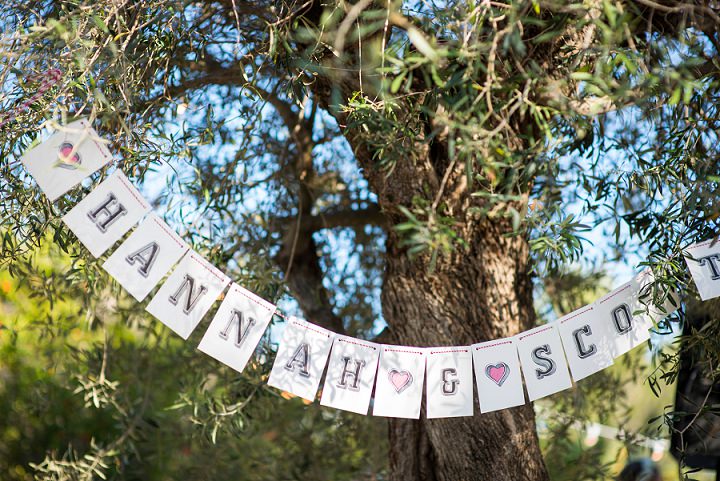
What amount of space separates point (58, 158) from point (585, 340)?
1.58 meters

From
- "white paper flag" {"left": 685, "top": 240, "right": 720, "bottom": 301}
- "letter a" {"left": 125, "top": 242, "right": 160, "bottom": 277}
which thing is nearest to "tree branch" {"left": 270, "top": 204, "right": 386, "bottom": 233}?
"letter a" {"left": 125, "top": 242, "right": 160, "bottom": 277}

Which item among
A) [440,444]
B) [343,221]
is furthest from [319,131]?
[440,444]

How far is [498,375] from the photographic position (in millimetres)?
2289

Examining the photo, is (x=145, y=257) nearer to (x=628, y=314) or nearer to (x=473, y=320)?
(x=473, y=320)

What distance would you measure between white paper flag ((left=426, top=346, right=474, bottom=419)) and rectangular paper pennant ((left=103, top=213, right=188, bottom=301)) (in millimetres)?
829

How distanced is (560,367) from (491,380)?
205 millimetres

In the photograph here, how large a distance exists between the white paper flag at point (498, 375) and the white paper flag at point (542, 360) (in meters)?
0.03

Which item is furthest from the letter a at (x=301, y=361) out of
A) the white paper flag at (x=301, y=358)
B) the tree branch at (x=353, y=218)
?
the tree branch at (x=353, y=218)

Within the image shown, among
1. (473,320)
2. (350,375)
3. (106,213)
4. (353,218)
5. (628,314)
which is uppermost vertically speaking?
(353,218)

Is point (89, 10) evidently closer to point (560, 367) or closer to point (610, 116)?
point (560, 367)

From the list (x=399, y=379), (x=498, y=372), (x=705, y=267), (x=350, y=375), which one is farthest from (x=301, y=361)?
(x=705, y=267)

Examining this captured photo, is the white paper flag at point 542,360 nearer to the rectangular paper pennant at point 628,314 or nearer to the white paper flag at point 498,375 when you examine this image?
the white paper flag at point 498,375

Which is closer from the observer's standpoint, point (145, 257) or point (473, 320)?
point (145, 257)

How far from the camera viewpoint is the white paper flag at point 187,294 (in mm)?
2223
